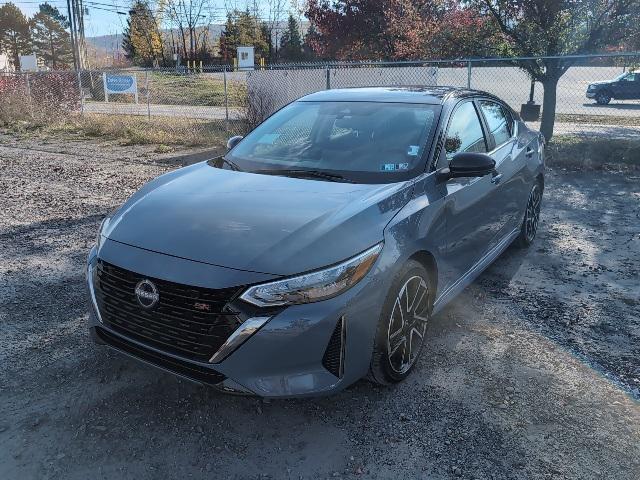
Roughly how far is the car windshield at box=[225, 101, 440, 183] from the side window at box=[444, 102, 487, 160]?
0.53ft

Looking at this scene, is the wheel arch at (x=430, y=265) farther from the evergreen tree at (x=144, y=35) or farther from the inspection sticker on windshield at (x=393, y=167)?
the evergreen tree at (x=144, y=35)

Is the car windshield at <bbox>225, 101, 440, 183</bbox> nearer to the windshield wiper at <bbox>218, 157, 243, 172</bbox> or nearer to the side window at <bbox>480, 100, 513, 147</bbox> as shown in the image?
the windshield wiper at <bbox>218, 157, 243, 172</bbox>

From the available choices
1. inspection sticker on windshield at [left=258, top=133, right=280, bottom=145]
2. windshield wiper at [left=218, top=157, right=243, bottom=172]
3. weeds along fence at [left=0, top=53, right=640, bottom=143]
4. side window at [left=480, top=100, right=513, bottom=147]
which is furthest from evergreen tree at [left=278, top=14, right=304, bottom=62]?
windshield wiper at [left=218, top=157, right=243, bottom=172]

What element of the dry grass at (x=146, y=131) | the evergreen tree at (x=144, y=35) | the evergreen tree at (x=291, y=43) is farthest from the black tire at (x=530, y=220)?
the evergreen tree at (x=144, y=35)

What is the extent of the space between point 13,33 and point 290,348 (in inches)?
2917

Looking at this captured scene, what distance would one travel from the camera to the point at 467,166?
3.38 metres

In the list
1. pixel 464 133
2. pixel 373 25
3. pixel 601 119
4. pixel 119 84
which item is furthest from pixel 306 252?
pixel 373 25

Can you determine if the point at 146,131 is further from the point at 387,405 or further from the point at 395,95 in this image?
the point at 387,405

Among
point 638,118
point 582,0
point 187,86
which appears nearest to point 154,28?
point 187,86

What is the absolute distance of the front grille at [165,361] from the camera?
100 inches

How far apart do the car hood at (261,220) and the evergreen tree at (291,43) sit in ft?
153

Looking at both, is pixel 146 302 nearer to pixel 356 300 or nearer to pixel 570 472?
pixel 356 300

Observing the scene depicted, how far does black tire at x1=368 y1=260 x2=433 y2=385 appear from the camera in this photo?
2.84m

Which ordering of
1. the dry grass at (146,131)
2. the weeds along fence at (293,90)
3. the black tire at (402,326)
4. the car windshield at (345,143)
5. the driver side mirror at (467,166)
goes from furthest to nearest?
1. the weeds along fence at (293,90)
2. the dry grass at (146,131)
3. the car windshield at (345,143)
4. the driver side mirror at (467,166)
5. the black tire at (402,326)
